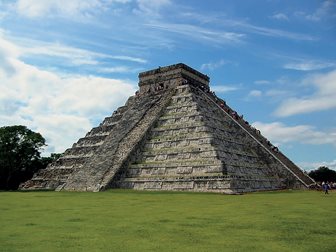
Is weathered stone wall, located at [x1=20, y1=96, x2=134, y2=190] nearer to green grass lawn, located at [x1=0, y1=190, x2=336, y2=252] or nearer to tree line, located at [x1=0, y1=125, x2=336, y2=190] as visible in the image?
tree line, located at [x1=0, y1=125, x2=336, y2=190]

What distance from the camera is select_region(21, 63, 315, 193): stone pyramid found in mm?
22312

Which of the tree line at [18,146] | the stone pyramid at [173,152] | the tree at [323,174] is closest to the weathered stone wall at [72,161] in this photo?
the stone pyramid at [173,152]

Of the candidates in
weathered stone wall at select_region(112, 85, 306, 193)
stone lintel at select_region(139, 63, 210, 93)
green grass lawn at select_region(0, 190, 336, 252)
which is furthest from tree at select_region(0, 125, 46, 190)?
green grass lawn at select_region(0, 190, 336, 252)

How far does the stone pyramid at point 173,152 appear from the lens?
2231 cm

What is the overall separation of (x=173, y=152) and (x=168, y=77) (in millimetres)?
11030

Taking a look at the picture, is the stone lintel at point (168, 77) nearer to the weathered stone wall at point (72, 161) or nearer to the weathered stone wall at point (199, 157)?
the weathered stone wall at point (199, 157)

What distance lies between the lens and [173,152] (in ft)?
80.1

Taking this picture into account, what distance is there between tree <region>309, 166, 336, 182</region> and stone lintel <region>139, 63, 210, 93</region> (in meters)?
26.9

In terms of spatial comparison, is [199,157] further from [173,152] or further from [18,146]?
[18,146]

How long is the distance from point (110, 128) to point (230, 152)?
11.8 meters

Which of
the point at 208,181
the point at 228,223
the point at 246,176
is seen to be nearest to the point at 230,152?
the point at 246,176

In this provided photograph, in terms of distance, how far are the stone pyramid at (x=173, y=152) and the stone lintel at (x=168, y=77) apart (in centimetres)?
9

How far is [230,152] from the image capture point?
80.2 ft

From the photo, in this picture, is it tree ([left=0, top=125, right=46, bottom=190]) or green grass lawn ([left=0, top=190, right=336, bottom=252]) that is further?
tree ([left=0, top=125, right=46, bottom=190])
